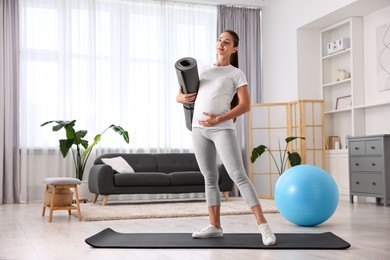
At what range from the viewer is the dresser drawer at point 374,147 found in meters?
6.21

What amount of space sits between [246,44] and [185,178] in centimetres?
291

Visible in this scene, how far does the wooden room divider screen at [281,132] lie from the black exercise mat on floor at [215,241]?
4.41 meters

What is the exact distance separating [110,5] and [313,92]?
11.1 feet

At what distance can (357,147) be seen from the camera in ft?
21.8

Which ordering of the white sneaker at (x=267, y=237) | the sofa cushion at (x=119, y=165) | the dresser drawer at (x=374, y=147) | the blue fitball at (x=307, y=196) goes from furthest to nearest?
the sofa cushion at (x=119, y=165) → the dresser drawer at (x=374, y=147) → the blue fitball at (x=307, y=196) → the white sneaker at (x=267, y=237)

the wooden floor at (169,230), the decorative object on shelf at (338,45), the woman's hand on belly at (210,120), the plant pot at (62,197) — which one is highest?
the decorative object on shelf at (338,45)

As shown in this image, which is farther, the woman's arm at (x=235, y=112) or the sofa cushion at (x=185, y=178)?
the sofa cushion at (x=185, y=178)

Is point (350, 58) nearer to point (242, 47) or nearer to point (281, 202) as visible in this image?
point (242, 47)

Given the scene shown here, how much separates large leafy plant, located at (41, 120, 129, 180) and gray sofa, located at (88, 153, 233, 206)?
235 mm

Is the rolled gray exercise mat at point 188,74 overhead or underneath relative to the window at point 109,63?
underneath

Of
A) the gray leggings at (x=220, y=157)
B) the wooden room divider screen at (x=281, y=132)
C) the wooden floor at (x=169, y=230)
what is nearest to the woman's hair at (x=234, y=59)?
the gray leggings at (x=220, y=157)

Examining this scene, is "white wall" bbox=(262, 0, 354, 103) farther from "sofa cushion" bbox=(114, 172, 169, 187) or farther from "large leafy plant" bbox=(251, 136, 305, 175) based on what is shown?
"sofa cushion" bbox=(114, 172, 169, 187)

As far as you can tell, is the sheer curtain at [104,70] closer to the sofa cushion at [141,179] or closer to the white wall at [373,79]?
the sofa cushion at [141,179]

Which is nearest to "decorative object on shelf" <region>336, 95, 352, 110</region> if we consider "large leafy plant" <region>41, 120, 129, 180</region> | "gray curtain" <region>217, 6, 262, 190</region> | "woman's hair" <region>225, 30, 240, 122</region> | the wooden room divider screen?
the wooden room divider screen
